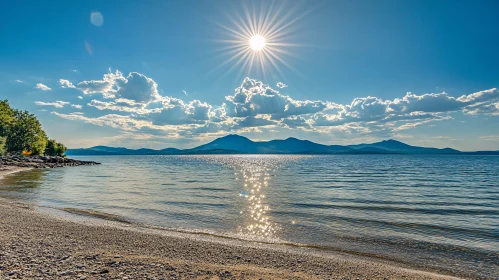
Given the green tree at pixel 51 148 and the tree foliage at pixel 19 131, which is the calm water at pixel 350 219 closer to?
the tree foliage at pixel 19 131

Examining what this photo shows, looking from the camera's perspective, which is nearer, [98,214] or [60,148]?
[98,214]

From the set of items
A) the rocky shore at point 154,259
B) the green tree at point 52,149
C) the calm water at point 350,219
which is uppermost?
the green tree at point 52,149

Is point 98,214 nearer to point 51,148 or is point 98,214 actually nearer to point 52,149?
point 51,148

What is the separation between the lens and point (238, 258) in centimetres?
1140

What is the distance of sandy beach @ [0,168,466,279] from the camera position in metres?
9.09

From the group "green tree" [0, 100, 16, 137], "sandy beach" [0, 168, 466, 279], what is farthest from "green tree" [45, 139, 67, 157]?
"sandy beach" [0, 168, 466, 279]

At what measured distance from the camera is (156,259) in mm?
10516

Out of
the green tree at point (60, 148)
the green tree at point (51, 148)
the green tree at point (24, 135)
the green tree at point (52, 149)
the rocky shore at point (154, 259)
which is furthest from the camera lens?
the green tree at point (60, 148)

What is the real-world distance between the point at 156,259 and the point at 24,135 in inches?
5033

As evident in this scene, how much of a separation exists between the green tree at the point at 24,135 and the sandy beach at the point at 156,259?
386 ft

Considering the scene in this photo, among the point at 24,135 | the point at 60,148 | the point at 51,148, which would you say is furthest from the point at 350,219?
the point at 60,148

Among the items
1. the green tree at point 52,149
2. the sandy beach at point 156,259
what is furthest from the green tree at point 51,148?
the sandy beach at point 156,259

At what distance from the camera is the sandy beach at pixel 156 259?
909 cm

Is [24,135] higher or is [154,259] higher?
[24,135]
